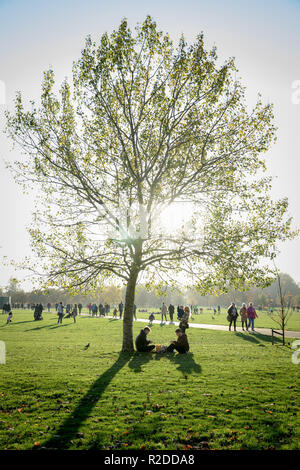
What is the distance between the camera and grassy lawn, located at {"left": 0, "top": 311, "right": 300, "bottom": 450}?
5180mm

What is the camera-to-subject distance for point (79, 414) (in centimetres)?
642

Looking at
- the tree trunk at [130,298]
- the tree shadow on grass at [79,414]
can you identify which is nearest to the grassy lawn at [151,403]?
the tree shadow on grass at [79,414]

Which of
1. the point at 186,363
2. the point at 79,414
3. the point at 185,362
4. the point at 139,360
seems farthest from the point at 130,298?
the point at 79,414

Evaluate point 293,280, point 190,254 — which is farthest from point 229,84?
point 293,280

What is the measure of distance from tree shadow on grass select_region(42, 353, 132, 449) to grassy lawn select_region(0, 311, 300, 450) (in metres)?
0.02

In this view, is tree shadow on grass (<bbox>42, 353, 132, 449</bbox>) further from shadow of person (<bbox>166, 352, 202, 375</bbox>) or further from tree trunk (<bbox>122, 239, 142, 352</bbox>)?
tree trunk (<bbox>122, 239, 142, 352</bbox>)

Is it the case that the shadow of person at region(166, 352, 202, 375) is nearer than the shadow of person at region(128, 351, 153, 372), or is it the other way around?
the shadow of person at region(166, 352, 202, 375)

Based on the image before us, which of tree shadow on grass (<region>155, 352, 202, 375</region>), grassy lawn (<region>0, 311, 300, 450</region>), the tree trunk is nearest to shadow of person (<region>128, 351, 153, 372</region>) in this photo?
grassy lawn (<region>0, 311, 300, 450</region>)

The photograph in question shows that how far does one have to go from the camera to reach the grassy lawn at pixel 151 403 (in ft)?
17.0

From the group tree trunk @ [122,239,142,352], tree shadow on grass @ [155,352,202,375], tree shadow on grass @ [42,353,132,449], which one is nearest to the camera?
tree shadow on grass @ [42,353,132,449]

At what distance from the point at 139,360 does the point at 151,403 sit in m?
5.43

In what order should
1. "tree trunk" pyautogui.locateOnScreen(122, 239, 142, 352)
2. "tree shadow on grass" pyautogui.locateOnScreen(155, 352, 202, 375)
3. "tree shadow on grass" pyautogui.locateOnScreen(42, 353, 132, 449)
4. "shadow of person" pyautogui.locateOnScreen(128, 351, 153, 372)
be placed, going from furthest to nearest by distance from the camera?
"tree trunk" pyautogui.locateOnScreen(122, 239, 142, 352) < "shadow of person" pyautogui.locateOnScreen(128, 351, 153, 372) < "tree shadow on grass" pyautogui.locateOnScreen(155, 352, 202, 375) < "tree shadow on grass" pyautogui.locateOnScreen(42, 353, 132, 449)
